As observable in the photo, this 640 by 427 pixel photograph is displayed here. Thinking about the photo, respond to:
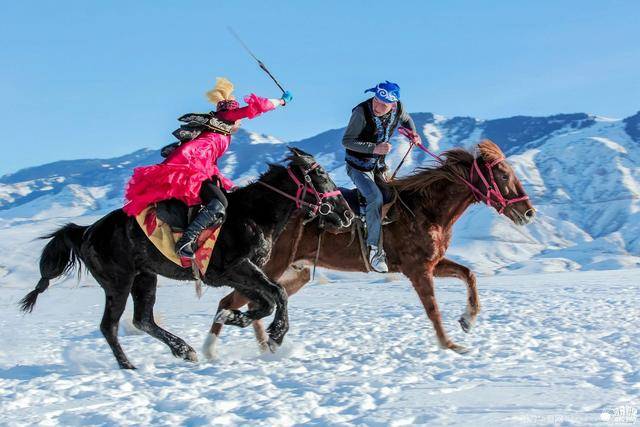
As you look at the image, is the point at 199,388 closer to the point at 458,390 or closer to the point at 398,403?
the point at 398,403

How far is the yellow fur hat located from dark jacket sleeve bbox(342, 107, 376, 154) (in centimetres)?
Answer: 158

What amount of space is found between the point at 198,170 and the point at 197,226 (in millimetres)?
622

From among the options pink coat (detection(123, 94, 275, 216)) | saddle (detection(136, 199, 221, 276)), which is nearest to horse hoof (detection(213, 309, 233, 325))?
saddle (detection(136, 199, 221, 276))

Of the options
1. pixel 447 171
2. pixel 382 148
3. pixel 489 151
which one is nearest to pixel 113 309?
pixel 382 148

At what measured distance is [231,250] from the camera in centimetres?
630

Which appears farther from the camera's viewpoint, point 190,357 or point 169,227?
point 190,357

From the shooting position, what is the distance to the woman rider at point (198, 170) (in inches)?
243

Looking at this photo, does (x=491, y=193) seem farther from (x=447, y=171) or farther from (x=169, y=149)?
(x=169, y=149)

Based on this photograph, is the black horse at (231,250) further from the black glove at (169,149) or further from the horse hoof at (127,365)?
the black glove at (169,149)

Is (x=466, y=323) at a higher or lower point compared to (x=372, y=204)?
lower

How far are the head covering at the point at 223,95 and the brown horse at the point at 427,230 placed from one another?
1.54 m

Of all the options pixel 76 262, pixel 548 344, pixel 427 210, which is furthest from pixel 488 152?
pixel 76 262

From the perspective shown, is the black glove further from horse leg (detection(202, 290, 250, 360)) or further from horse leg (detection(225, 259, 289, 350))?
horse leg (detection(202, 290, 250, 360))

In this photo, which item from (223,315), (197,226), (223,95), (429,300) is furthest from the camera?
(429,300)
